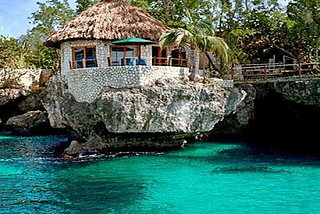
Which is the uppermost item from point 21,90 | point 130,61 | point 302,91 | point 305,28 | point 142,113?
point 305,28

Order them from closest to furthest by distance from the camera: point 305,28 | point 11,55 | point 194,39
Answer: point 194,39 → point 305,28 → point 11,55

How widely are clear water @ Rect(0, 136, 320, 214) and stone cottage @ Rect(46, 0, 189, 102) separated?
16.8ft

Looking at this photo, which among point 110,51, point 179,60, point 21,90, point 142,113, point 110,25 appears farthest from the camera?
point 21,90

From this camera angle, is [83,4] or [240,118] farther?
[83,4]

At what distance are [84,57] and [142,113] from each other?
6527 millimetres

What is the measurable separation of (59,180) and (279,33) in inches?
1035

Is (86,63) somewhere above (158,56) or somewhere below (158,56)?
below

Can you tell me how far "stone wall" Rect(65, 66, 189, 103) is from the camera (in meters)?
24.5

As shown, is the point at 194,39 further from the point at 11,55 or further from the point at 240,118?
the point at 11,55

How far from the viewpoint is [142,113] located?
24.3 meters

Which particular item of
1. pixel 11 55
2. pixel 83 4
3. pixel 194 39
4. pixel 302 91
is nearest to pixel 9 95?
pixel 11 55

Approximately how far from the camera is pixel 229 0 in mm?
36312

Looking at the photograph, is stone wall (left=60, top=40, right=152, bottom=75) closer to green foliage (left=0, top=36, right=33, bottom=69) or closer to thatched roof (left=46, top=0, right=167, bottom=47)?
thatched roof (left=46, top=0, right=167, bottom=47)

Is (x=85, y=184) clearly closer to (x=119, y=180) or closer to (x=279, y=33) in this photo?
(x=119, y=180)
